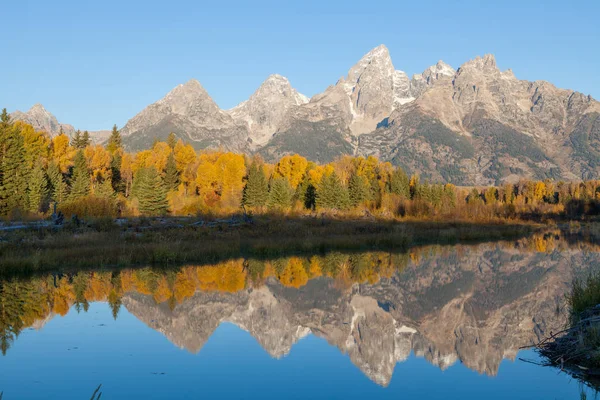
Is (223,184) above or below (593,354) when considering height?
above

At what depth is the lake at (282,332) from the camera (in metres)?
11.0

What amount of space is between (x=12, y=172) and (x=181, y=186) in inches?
1634

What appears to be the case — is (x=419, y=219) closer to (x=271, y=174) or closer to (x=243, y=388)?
(x=243, y=388)

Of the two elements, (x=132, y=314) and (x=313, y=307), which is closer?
(x=132, y=314)

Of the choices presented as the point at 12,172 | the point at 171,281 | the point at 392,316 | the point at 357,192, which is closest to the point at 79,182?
the point at 12,172

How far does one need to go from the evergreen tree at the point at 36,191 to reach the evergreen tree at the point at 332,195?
38440 mm

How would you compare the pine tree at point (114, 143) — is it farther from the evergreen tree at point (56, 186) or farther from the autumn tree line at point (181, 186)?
the evergreen tree at point (56, 186)

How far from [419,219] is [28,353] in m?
50.5

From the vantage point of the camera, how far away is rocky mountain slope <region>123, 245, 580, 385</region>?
46.3ft

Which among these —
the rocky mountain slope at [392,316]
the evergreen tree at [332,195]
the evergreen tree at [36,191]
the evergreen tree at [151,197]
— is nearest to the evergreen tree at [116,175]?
the evergreen tree at [151,197]

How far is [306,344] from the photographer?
589 inches

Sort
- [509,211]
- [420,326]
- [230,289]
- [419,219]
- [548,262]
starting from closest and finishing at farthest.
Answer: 1. [420,326]
2. [230,289]
3. [548,262]
4. [419,219]
5. [509,211]

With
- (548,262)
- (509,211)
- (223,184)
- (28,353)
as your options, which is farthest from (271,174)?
(28,353)

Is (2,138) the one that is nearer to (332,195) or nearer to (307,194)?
(332,195)
